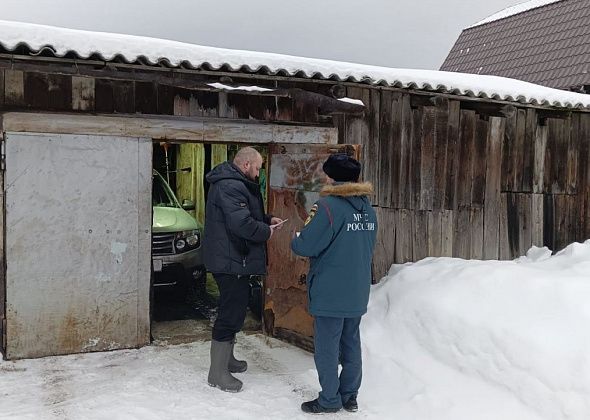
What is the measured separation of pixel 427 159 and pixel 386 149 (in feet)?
1.94

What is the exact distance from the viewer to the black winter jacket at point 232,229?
4.51 meters

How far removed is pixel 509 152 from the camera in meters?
7.66

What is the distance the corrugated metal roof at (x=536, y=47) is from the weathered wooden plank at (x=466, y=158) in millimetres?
9476

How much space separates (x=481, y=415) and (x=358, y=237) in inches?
62.9

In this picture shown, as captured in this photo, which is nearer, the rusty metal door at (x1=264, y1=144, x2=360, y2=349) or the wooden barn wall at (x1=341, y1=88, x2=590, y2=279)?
the rusty metal door at (x1=264, y1=144, x2=360, y2=349)

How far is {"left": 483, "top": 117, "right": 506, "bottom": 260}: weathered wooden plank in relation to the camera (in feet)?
24.6

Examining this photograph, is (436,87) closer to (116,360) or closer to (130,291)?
(130,291)

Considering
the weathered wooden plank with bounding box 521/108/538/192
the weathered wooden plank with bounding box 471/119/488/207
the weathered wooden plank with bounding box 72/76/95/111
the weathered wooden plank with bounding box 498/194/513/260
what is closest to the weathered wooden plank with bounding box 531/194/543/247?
the weathered wooden plank with bounding box 521/108/538/192

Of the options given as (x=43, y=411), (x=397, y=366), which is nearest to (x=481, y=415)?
(x=397, y=366)

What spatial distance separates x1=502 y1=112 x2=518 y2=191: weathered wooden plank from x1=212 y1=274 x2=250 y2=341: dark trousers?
4.50 metres

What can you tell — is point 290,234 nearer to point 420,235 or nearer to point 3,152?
point 420,235

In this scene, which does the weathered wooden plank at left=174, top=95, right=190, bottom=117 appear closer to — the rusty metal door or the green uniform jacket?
the rusty metal door

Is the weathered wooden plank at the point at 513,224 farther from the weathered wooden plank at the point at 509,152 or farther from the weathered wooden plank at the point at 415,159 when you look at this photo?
the weathered wooden plank at the point at 415,159

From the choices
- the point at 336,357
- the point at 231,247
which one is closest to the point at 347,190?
the point at 231,247
